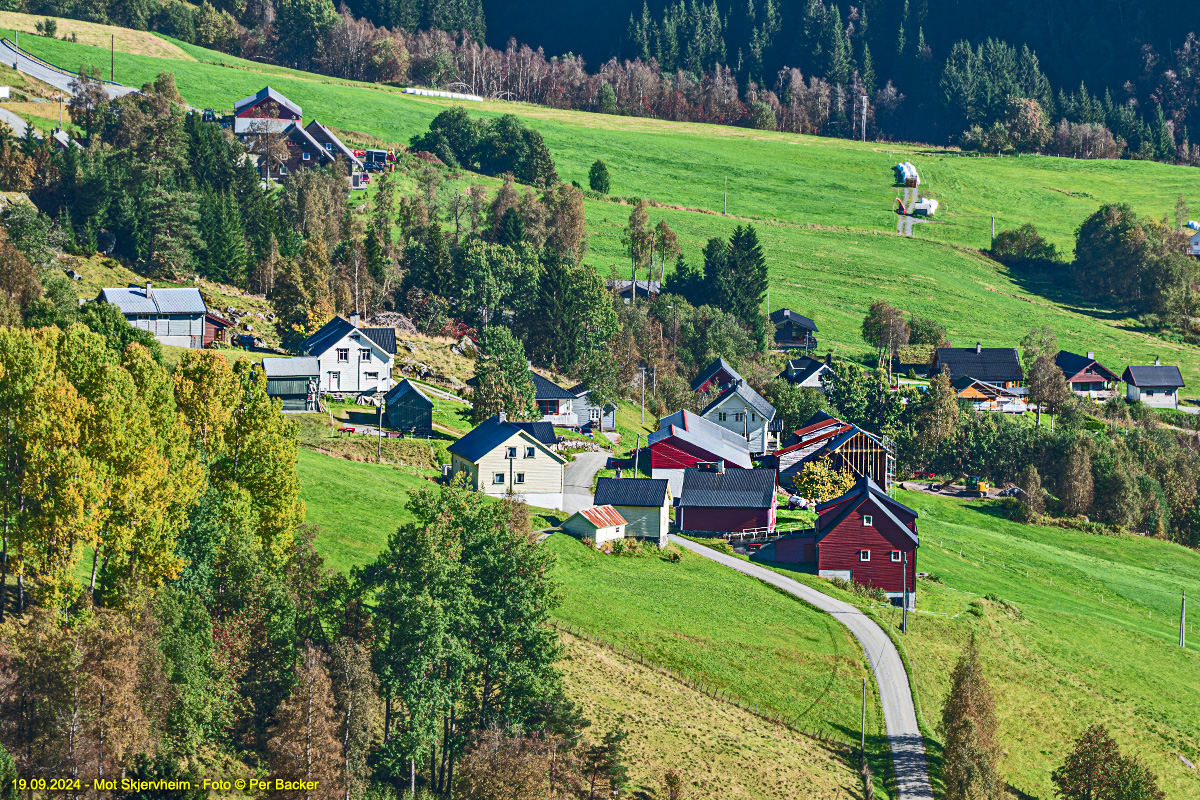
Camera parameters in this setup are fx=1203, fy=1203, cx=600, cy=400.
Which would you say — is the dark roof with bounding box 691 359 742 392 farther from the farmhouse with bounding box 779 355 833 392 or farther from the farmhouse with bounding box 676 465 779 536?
the farmhouse with bounding box 676 465 779 536

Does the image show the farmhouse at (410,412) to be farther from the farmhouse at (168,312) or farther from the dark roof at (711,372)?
the dark roof at (711,372)

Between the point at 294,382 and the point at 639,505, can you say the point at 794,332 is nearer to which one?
the point at 294,382

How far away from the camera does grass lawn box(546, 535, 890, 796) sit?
57344mm

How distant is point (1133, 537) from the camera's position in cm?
10400

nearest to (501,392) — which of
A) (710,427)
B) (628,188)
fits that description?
(710,427)

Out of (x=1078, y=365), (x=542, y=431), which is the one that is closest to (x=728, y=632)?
(x=542, y=431)

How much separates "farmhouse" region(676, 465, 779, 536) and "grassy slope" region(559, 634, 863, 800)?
91.1ft

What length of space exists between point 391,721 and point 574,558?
2333cm

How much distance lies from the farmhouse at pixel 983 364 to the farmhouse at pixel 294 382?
72.7 m

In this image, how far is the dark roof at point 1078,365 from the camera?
14038 cm

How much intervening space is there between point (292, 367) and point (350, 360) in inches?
268

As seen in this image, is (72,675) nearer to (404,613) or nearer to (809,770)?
(404,613)

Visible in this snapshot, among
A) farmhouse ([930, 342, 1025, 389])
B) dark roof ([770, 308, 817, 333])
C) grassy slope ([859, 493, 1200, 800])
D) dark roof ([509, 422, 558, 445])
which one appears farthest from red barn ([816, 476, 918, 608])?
dark roof ([770, 308, 817, 333])

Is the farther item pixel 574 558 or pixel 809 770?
pixel 574 558
